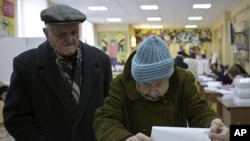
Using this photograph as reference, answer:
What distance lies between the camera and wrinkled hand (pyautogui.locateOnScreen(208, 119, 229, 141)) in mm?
930

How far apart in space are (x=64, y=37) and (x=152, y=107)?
1.87 ft

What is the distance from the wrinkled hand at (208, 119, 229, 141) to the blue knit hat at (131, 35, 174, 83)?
0.21m

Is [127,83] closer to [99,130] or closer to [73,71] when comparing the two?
[99,130]

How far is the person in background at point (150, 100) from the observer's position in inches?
40.4

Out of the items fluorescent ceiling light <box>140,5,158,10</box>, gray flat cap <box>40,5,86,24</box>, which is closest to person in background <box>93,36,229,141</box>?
gray flat cap <box>40,5,86,24</box>

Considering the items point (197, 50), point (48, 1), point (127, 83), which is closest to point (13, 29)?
point (48, 1)

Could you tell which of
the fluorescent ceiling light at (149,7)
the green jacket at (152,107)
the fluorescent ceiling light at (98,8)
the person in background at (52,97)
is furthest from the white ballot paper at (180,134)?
the fluorescent ceiling light at (98,8)

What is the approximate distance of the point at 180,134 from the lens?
970 mm

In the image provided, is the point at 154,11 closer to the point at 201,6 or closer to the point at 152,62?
the point at 201,6

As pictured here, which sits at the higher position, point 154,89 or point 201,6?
point 201,6

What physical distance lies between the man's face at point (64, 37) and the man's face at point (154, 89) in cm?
52

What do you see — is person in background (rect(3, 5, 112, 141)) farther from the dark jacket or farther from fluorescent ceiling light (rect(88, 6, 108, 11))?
fluorescent ceiling light (rect(88, 6, 108, 11))

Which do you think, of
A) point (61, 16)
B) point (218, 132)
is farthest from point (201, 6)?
point (218, 132)

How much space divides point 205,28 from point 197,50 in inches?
47.0
